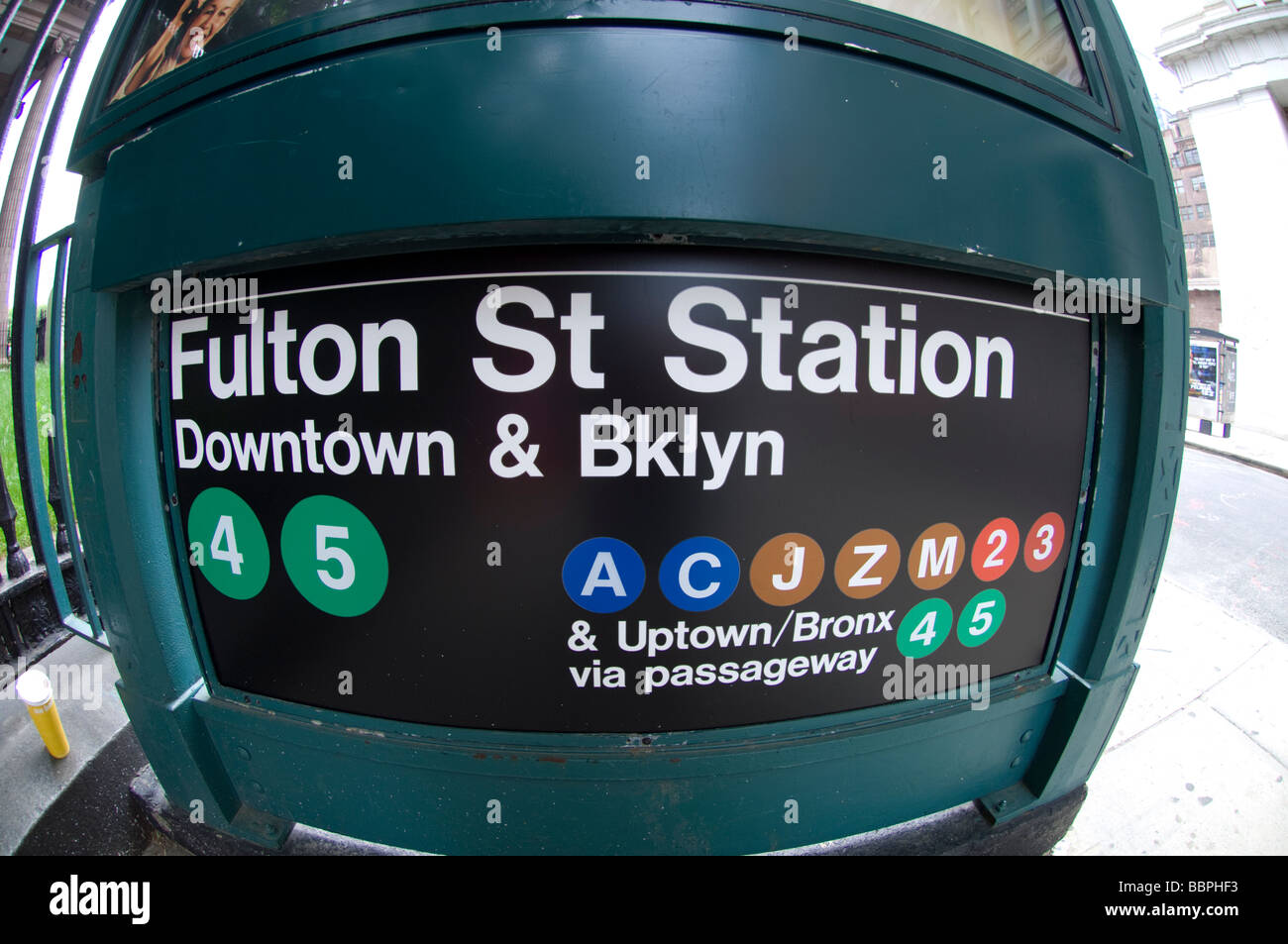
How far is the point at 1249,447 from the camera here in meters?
10.9

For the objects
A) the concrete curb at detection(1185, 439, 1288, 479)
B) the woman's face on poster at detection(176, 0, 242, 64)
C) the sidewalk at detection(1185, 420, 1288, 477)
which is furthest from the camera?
the sidewalk at detection(1185, 420, 1288, 477)

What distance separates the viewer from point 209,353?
4.76ft

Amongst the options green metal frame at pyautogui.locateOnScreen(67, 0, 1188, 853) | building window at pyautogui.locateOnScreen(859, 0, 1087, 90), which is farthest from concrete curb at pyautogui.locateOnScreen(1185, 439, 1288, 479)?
building window at pyautogui.locateOnScreen(859, 0, 1087, 90)

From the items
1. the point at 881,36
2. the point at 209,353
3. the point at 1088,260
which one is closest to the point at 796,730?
the point at 1088,260

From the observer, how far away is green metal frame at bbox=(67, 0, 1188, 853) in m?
1.17

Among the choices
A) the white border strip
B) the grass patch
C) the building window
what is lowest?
the grass patch

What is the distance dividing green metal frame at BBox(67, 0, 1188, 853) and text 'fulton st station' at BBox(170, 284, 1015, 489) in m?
0.16

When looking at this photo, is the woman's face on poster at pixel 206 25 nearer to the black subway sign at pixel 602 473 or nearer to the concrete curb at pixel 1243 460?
the black subway sign at pixel 602 473

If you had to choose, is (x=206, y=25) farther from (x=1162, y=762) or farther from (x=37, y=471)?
(x=1162, y=762)

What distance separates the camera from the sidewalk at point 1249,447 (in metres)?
9.47

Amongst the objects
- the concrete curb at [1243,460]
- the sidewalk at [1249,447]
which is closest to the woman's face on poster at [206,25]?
the sidewalk at [1249,447]

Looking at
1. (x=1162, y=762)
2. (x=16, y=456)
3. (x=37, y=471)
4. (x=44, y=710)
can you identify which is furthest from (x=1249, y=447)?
(x=16, y=456)

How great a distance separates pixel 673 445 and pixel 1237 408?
61.0 ft

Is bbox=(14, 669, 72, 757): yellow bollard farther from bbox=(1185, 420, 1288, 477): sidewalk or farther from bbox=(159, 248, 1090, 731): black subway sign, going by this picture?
bbox=(1185, 420, 1288, 477): sidewalk
